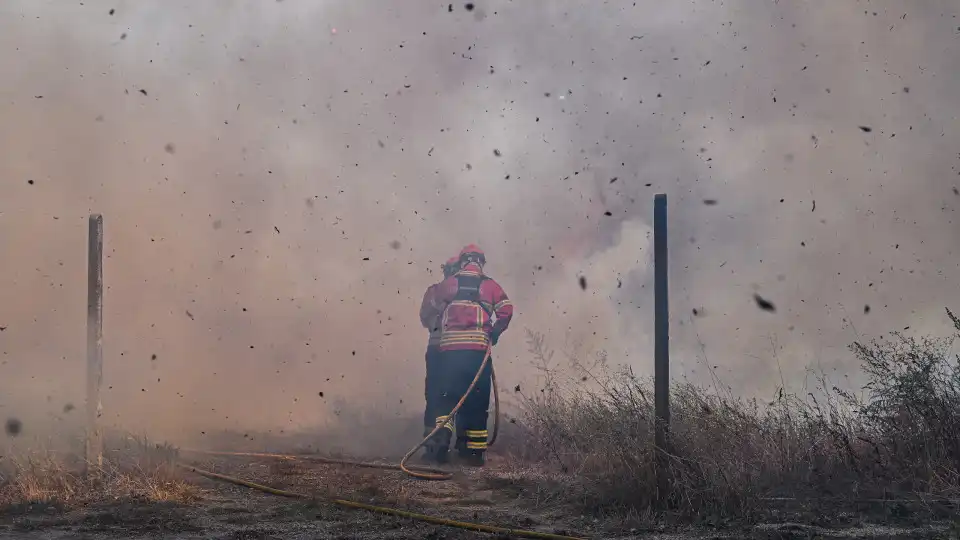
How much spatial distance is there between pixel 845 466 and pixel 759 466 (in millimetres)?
1013

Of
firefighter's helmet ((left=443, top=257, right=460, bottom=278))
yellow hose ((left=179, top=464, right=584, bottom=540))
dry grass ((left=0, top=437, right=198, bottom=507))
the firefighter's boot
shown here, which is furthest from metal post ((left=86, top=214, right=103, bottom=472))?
firefighter's helmet ((left=443, top=257, right=460, bottom=278))

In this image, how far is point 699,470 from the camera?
7.20 m

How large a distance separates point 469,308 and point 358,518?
4.31m

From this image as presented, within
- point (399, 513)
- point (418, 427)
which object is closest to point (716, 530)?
point (399, 513)

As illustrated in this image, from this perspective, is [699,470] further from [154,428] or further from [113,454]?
[154,428]

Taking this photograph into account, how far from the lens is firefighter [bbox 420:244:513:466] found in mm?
10945

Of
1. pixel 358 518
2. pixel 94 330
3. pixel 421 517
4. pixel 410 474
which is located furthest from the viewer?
pixel 410 474

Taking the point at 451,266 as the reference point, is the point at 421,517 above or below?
below

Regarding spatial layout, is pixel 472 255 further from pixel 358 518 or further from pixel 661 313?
pixel 358 518

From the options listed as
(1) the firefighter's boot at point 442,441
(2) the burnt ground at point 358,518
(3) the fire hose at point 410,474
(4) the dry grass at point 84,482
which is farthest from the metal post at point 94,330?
(1) the firefighter's boot at point 442,441

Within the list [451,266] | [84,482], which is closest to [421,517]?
[84,482]

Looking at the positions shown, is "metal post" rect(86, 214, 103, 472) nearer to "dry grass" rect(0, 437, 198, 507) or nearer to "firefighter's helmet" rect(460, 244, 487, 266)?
"dry grass" rect(0, 437, 198, 507)

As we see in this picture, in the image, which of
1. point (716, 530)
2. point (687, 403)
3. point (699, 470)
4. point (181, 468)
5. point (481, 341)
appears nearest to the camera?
point (716, 530)

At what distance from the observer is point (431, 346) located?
1156 cm
